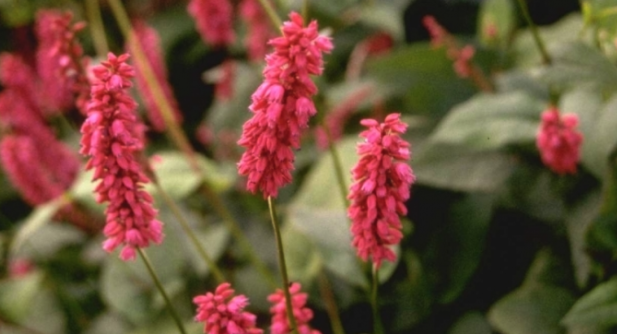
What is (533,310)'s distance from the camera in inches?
42.1

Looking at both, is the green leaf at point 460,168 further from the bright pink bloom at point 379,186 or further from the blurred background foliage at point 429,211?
the bright pink bloom at point 379,186

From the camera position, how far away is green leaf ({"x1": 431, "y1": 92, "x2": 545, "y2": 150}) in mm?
1186

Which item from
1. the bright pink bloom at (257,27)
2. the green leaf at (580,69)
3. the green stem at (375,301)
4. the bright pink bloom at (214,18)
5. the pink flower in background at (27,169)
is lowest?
the green stem at (375,301)

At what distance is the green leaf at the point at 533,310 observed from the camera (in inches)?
41.2

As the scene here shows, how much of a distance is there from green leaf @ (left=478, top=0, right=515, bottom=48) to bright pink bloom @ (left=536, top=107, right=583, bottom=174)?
1.66 ft

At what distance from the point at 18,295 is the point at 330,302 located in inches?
28.2

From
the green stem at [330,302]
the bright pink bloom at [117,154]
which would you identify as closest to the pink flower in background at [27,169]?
the green stem at [330,302]

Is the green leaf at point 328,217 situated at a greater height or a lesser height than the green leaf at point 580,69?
lesser

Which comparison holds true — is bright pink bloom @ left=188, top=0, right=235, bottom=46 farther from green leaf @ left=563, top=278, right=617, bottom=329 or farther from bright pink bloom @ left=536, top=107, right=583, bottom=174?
green leaf @ left=563, top=278, right=617, bottom=329

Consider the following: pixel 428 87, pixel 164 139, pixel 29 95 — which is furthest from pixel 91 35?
pixel 428 87

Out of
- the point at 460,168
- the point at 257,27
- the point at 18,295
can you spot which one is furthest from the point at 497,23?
the point at 18,295

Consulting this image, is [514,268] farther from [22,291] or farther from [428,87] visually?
[22,291]

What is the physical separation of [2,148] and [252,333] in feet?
2.81

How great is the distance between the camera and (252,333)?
74 cm
